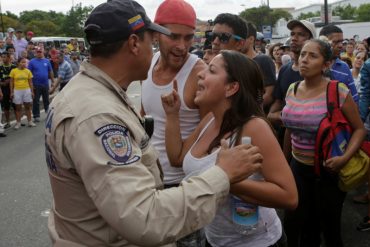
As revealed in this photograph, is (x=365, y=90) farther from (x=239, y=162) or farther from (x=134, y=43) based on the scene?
(x=134, y=43)

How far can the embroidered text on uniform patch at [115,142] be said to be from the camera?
1265 mm

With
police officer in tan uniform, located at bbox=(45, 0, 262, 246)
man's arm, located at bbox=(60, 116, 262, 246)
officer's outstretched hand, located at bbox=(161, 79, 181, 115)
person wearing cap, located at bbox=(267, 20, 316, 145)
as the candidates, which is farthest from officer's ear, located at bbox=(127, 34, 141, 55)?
person wearing cap, located at bbox=(267, 20, 316, 145)

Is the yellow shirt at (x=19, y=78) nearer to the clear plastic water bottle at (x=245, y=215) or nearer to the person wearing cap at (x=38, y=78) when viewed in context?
the person wearing cap at (x=38, y=78)

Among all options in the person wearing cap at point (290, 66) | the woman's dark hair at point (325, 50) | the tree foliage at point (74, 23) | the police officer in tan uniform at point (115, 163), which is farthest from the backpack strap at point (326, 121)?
the tree foliage at point (74, 23)

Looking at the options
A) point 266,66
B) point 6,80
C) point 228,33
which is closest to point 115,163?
point 228,33

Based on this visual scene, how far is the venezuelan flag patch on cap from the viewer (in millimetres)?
1546

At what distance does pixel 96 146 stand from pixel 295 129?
211cm

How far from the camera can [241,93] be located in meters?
2.04

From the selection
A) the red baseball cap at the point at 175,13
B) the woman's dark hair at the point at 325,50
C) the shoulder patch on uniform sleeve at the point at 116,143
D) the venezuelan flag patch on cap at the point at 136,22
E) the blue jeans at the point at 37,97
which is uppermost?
the red baseball cap at the point at 175,13

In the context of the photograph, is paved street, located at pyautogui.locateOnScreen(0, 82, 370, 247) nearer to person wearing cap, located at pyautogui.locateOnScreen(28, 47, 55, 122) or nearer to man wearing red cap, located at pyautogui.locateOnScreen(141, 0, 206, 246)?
man wearing red cap, located at pyautogui.locateOnScreen(141, 0, 206, 246)

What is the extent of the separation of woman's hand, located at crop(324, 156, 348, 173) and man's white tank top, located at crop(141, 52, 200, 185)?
986 millimetres

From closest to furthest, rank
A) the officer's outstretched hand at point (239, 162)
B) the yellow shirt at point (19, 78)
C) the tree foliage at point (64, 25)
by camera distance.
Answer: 1. the officer's outstretched hand at point (239, 162)
2. the yellow shirt at point (19, 78)
3. the tree foliage at point (64, 25)

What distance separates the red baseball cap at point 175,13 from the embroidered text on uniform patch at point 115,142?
1474 millimetres

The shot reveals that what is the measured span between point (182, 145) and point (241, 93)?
1.98 feet
